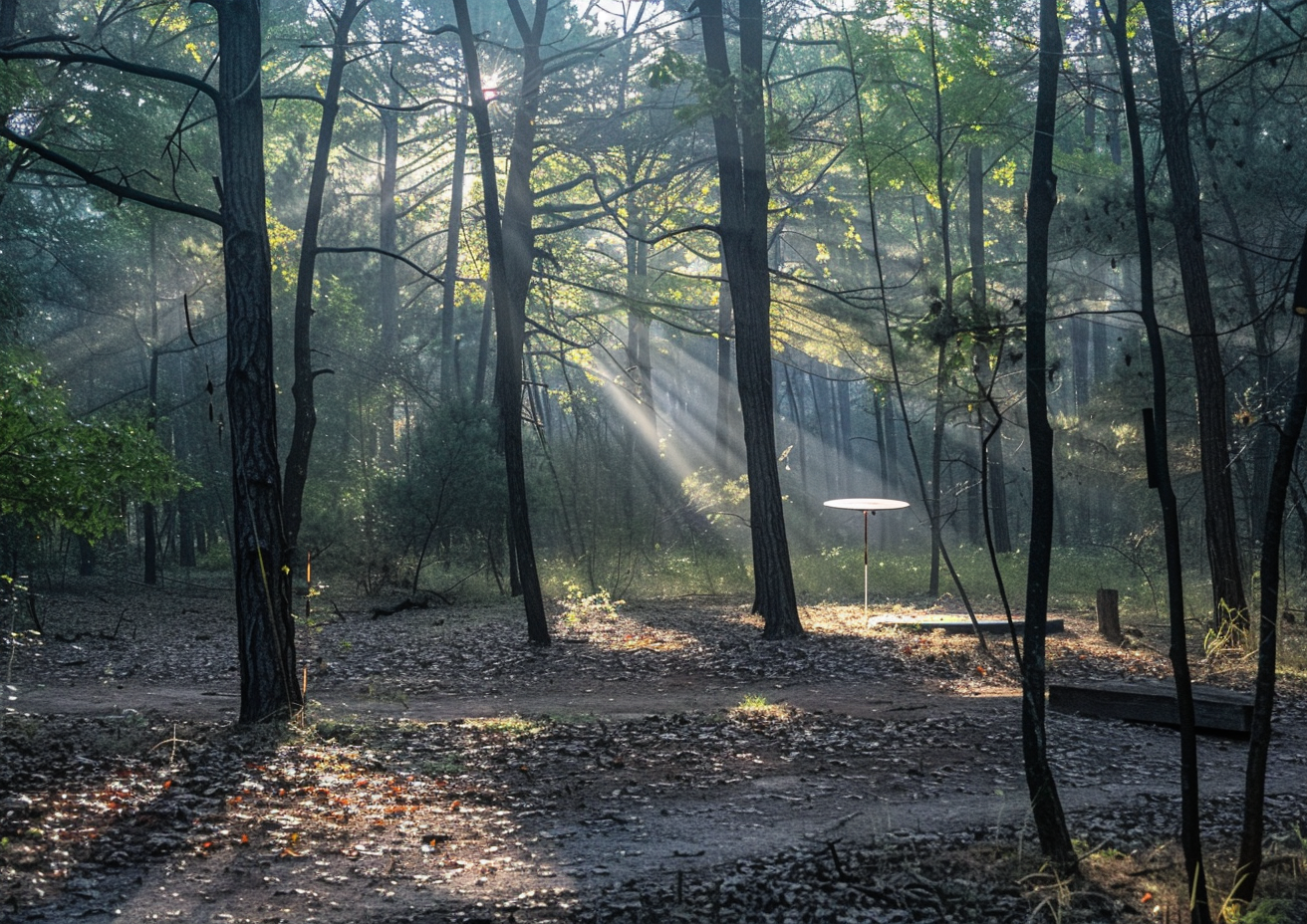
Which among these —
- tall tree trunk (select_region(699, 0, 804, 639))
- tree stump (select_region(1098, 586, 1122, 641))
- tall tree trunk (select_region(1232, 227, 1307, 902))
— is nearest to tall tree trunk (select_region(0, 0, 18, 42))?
tall tree trunk (select_region(699, 0, 804, 639))

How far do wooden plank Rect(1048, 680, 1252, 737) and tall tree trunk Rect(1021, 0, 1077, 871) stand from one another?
3412 mm

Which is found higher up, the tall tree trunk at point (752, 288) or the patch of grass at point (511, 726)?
the tall tree trunk at point (752, 288)

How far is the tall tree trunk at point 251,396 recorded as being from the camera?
7527 mm

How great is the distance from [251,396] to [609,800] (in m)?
3.83

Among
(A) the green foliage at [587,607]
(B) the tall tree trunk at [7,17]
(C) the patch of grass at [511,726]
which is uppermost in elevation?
(B) the tall tree trunk at [7,17]

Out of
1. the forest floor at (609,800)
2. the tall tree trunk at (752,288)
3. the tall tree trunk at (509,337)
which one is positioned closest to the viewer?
the forest floor at (609,800)

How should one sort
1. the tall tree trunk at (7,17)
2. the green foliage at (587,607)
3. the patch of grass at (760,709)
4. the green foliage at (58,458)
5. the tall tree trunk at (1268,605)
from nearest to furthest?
the tall tree trunk at (1268,605), the patch of grass at (760,709), the green foliage at (58,458), the tall tree trunk at (7,17), the green foliage at (587,607)

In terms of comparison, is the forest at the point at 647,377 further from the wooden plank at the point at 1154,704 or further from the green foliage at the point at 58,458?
the wooden plank at the point at 1154,704

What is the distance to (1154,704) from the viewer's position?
26.6 ft

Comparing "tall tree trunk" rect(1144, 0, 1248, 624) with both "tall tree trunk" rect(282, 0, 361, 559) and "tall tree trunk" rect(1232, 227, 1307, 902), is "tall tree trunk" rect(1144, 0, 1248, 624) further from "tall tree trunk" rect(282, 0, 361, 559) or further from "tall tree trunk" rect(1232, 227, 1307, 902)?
"tall tree trunk" rect(282, 0, 361, 559)

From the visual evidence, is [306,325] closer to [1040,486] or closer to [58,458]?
[58,458]

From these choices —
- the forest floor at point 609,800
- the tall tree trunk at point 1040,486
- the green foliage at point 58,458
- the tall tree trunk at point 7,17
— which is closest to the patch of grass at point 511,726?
the forest floor at point 609,800


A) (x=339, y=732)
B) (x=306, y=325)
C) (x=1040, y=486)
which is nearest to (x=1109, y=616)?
(x=339, y=732)

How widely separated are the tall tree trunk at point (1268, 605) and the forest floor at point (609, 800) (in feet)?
1.79
